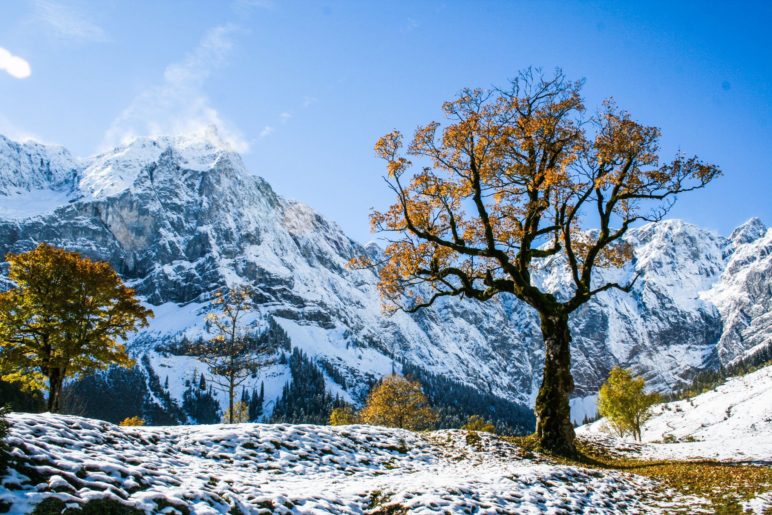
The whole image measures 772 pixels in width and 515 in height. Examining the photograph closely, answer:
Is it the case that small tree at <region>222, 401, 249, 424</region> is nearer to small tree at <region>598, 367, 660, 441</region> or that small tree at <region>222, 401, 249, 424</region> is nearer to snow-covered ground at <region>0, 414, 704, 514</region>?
snow-covered ground at <region>0, 414, 704, 514</region>

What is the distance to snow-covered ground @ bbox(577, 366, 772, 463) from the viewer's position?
2467 centimetres

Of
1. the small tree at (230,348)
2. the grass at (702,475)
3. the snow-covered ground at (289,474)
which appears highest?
the small tree at (230,348)

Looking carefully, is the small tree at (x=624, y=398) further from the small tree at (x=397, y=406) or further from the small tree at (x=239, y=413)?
the small tree at (x=239, y=413)

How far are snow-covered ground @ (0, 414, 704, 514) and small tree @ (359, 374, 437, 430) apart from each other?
52.8 metres

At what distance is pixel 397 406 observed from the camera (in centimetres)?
6988

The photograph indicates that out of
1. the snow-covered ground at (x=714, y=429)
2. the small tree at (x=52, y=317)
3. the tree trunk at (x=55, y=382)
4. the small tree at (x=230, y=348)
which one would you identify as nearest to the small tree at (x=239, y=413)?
the small tree at (x=230, y=348)

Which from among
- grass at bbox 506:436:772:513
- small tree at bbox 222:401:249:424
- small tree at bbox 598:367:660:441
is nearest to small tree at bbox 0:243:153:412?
small tree at bbox 222:401:249:424

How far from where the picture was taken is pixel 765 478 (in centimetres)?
1552

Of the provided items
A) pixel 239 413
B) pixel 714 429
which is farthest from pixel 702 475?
pixel 714 429

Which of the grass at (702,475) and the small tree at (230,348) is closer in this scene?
the grass at (702,475)

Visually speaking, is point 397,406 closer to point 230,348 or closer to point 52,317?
point 230,348

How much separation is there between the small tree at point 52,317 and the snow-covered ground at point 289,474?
18834 millimetres

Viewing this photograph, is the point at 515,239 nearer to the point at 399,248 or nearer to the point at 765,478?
the point at 399,248

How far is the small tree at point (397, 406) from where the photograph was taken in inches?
2741
